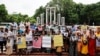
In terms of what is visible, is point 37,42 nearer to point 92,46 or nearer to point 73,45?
point 73,45

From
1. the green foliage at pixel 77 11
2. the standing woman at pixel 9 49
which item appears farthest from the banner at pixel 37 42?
the green foliage at pixel 77 11

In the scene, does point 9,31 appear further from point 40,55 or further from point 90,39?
point 90,39

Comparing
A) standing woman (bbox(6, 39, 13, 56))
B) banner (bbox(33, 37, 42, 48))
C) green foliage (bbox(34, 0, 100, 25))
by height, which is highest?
green foliage (bbox(34, 0, 100, 25))

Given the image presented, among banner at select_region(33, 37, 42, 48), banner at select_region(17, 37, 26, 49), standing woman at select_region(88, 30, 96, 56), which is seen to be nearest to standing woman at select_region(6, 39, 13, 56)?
banner at select_region(17, 37, 26, 49)

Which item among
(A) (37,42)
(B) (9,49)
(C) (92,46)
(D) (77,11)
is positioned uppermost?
(D) (77,11)

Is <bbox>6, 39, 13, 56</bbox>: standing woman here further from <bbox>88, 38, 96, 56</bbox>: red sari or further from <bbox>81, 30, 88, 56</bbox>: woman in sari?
<bbox>88, 38, 96, 56</bbox>: red sari

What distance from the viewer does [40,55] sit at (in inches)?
771

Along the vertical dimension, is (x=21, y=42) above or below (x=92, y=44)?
above

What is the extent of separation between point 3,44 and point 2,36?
0.72 meters

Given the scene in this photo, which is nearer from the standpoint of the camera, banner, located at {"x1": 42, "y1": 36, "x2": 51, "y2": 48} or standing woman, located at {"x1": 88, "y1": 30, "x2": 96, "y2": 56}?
standing woman, located at {"x1": 88, "y1": 30, "x2": 96, "y2": 56}

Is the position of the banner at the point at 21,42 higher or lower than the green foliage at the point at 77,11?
lower

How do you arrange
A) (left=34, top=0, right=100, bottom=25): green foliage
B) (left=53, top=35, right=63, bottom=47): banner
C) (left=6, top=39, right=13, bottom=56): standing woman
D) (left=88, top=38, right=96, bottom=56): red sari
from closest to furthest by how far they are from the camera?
(left=88, top=38, right=96, bottom=56): red sari
(left=6, top=39, right=13, bottom=56): standing woman
(left=53, top=35, right=63, bottom=47): banner
(left=34, top=0, right=100, bottom=25): green foliage

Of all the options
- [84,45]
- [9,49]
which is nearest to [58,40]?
[84,45]

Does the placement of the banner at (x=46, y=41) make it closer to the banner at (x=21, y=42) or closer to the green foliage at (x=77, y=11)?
the banner at (x=21, y=42)
